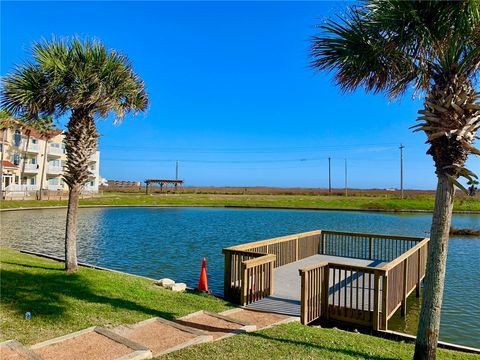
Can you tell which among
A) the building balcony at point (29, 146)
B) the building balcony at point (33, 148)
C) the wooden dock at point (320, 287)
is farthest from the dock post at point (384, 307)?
the building balcony at point (33, 148)

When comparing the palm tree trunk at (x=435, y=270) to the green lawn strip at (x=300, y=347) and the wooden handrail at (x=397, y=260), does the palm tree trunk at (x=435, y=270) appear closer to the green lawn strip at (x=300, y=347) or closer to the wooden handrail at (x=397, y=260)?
the green lawn strip at (x=300, y=347)

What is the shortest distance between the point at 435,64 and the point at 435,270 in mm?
2714

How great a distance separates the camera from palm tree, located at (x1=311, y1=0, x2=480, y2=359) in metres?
4.51

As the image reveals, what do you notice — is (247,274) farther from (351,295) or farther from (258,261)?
(351,295)

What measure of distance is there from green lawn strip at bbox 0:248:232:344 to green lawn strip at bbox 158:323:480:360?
1.65 meters

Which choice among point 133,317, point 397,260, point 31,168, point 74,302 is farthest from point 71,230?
point 31,168

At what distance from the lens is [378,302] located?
711 cm

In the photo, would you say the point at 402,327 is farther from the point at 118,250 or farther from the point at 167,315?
the point at 118,250

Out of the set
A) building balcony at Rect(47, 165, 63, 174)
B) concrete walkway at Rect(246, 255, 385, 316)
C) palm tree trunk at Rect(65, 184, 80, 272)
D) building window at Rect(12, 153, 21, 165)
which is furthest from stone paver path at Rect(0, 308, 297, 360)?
building balcony at Rect(47, 165, 63, 174)

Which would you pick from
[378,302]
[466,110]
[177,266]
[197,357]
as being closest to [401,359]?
[378,302]

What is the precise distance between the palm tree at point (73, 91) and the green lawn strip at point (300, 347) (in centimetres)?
582

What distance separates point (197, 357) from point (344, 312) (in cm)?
379

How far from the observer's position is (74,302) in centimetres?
676

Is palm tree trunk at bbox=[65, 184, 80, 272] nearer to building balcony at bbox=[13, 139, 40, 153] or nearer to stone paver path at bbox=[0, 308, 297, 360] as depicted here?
stone paver path at bbox=[0, 308, 297, 360]
